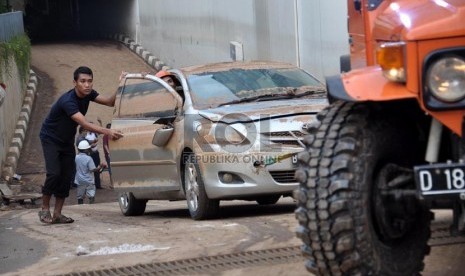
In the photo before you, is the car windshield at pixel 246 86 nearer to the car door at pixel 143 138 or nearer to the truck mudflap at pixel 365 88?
the car door at pixel 143 138

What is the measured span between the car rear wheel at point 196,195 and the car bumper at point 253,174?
21 cm

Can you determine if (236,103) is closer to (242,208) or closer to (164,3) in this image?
(242,208)

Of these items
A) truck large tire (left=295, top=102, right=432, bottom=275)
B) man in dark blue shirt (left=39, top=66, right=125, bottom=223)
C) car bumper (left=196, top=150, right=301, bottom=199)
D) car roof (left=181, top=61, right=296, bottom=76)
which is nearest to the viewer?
truck large tire (left=295, top=102, right=432, bottom=275)

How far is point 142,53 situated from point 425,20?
27.7 m

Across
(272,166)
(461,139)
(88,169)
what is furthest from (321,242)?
(88,169)

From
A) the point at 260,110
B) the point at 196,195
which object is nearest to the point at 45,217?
the point at 196,195

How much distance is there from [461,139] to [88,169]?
13268mm

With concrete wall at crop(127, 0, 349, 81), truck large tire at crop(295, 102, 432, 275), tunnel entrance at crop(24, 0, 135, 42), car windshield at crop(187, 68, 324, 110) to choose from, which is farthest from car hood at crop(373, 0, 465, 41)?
tunnel entrance at crop(24, 0, 135, 42)

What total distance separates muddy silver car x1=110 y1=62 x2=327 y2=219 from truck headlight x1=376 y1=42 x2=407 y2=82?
4.77 metres

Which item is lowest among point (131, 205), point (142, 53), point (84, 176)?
point (84, 176)

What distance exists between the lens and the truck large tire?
4879 mm

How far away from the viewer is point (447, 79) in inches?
185

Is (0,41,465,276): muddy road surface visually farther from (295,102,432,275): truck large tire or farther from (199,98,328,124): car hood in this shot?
(295,102,432,275): truck large tire

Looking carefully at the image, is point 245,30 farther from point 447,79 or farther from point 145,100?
point 447,79
